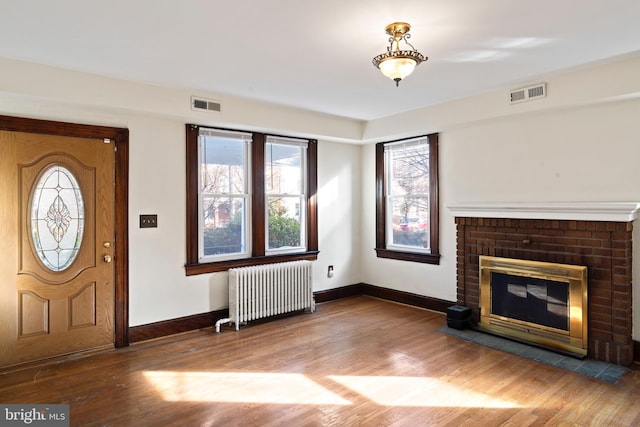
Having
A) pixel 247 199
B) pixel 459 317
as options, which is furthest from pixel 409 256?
pixel 247 199

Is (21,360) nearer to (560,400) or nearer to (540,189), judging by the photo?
(560,400)

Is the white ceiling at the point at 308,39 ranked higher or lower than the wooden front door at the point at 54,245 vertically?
higher

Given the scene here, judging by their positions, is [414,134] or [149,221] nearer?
[149,221]

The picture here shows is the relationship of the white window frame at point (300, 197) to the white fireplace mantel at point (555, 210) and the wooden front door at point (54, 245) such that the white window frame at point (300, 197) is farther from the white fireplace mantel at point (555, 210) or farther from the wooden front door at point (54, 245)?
the white fireplace mantel at point (555, 210)

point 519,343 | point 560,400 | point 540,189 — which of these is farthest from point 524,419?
point 540,189

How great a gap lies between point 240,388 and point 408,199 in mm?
3530

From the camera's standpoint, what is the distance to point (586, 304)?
144 inches

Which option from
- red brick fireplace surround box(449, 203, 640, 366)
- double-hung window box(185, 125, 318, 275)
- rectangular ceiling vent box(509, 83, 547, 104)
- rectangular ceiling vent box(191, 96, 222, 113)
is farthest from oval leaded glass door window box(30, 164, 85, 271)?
rectangular ceiling vent box(509, 83, 547, 104)

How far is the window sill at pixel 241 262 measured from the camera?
14.8 ft

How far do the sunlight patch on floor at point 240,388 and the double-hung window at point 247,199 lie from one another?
4.76 feet

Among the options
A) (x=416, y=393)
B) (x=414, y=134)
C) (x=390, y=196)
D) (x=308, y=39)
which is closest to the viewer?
(x=308, y=39)

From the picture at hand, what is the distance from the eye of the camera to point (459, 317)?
445 centimetres

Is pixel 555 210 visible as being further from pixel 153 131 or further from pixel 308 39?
pixel 153 131

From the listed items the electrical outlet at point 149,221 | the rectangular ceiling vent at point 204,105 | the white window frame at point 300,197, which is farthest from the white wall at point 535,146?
the electrical outlet at point 149,221
